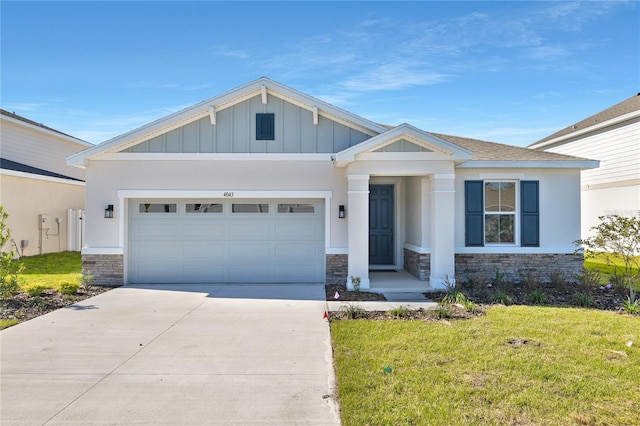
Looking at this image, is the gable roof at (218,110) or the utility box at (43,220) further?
the utility box at (43,220)

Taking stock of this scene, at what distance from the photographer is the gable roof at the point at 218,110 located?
1031 cm

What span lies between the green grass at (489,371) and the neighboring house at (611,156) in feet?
42.4

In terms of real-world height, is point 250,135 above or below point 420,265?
above

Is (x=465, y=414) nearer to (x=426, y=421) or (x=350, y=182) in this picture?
(x=426, y=421)

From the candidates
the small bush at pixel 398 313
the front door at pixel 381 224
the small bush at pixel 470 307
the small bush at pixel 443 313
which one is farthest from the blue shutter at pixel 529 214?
the small bush at pixel 398 313

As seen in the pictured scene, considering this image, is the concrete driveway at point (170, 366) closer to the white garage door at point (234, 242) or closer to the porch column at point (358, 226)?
the porch column at point (358, 226)

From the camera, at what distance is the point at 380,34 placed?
1169 centimetres

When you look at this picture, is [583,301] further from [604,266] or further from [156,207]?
[156,207]

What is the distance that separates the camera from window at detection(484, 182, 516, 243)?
10.7 m

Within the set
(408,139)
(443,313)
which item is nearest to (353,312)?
(443,313)

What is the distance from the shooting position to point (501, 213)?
1075cm

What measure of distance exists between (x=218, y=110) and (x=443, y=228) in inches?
245

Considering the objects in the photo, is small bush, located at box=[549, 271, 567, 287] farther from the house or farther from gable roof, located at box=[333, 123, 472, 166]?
gable roof, located at box=[333, 123, 472, 166]

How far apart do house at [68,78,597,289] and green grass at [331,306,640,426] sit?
3809 millimetres
